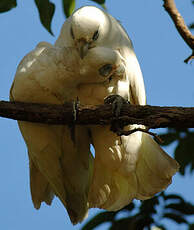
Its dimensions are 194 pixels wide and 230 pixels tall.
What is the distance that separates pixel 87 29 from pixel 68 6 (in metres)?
0.30

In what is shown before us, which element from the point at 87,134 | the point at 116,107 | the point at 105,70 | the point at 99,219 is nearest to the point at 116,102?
the point at 116,107

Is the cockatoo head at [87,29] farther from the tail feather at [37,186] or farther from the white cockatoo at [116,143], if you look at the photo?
the tail feather at [37,186]

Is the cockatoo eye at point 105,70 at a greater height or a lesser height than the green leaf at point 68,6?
lesser

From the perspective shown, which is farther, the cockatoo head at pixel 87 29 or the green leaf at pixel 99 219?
the green leaf at pixel 99 219

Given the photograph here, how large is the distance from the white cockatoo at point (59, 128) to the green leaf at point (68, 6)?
1.22 ft

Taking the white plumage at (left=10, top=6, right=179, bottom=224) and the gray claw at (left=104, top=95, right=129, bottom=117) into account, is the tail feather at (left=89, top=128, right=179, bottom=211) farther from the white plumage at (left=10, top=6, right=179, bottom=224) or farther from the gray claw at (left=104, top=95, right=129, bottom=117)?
the gray claw at (left=104, top=95, right=129, bottom=117)

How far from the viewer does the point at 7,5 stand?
3605mm

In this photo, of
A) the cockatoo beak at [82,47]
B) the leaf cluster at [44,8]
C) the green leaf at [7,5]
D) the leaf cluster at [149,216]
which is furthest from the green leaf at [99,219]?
the green leaf at [7,5]

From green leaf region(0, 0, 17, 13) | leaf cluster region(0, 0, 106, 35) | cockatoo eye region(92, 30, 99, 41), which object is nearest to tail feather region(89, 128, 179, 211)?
cockatoo eye region(92, 30, 99, 41)

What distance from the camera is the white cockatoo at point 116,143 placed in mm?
3744

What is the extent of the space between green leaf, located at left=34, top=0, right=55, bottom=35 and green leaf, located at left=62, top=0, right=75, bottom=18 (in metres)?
0.20

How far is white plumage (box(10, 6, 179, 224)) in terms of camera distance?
11.7ft

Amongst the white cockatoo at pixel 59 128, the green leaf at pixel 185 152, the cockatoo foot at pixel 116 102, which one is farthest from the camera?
the green leaf at pixel 185 152

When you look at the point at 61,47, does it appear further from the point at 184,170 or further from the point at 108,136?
the point at 184,170
